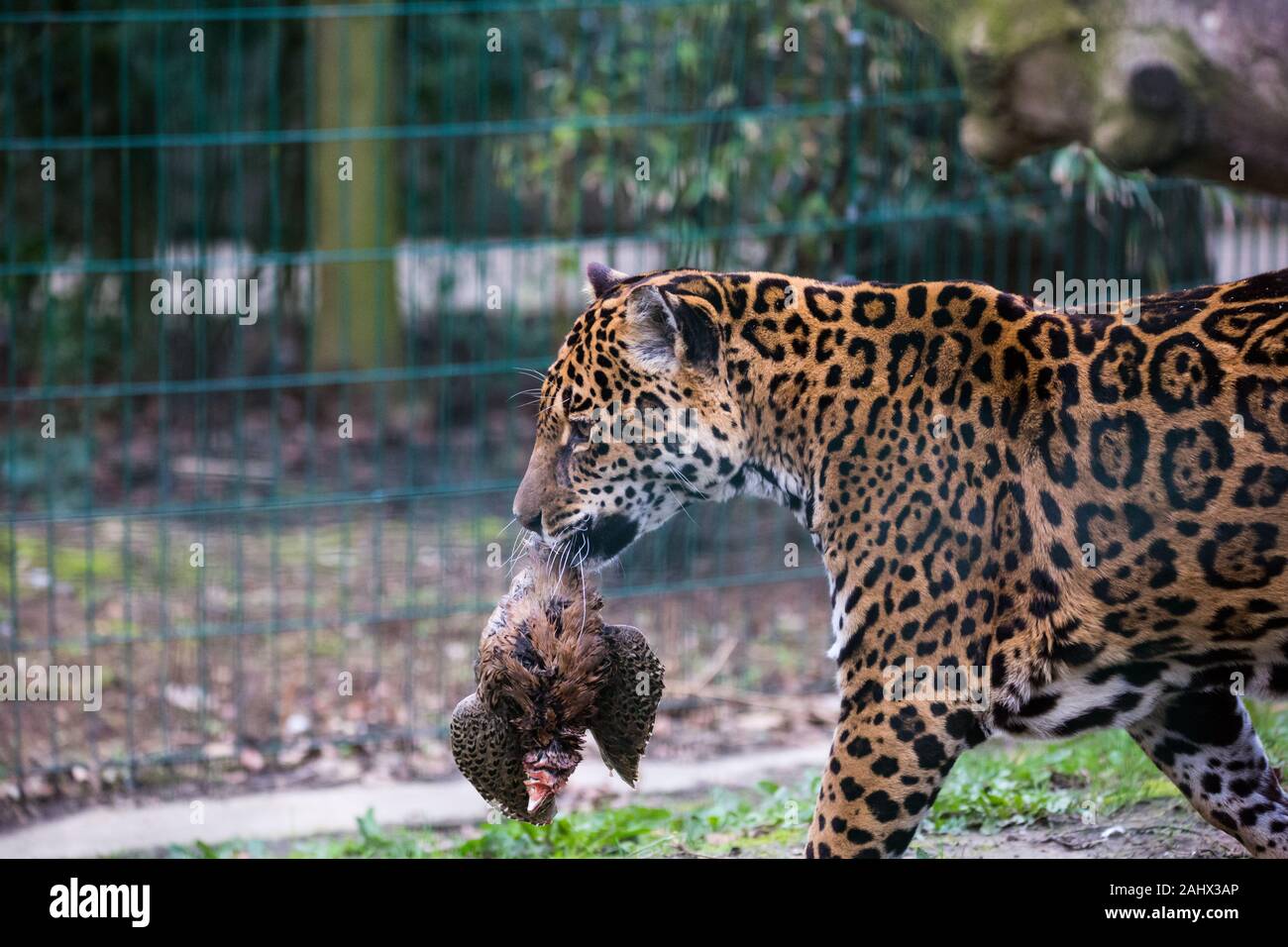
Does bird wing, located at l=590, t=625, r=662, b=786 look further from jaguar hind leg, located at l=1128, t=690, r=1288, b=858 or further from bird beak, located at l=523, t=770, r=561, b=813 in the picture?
jaguar hind leg, located at l=1128, t=690, r=1288, b=858

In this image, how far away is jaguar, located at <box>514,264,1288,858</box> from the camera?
4137 mm

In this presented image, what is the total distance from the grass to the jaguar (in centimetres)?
109

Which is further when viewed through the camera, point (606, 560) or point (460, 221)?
point (460, 221)

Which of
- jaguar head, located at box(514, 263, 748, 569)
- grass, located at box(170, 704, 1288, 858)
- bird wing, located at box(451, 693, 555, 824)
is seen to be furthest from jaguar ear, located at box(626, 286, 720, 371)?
grass, located at box(170, 704, 1288, 858)

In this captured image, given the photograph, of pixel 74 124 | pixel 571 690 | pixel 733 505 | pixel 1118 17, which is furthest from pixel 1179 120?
pixel 74 124

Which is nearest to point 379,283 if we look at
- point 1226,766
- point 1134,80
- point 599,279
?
point 599,279

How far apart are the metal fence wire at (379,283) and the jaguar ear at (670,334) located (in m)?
2.58

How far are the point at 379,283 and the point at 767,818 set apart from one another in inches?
151

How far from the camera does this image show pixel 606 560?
475 cm

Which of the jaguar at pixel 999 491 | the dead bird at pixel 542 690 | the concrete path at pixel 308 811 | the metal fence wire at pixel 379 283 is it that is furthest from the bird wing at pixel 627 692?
the metal fence wire at pixel 379 283

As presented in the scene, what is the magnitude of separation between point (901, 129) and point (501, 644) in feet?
17.8

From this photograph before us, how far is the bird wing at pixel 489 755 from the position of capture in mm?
4477

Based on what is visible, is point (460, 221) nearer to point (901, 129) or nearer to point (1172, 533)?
point (901, 129)

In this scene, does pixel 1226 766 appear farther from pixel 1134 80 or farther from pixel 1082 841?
pixel 1134 80
